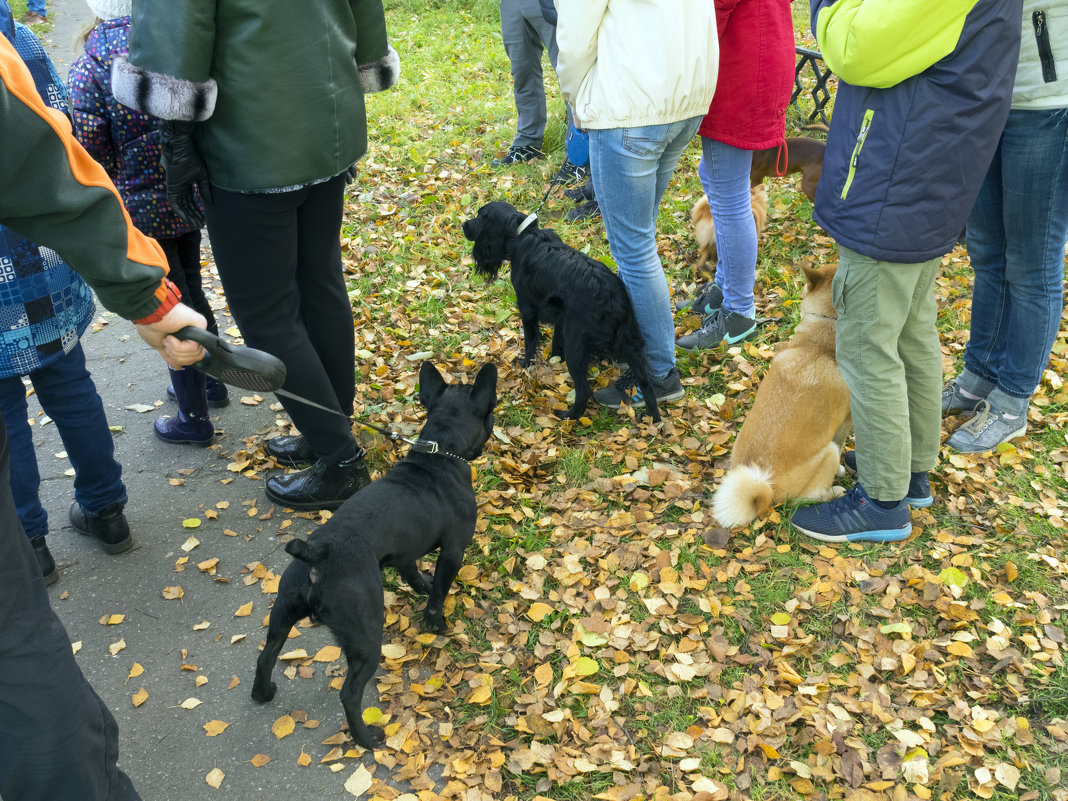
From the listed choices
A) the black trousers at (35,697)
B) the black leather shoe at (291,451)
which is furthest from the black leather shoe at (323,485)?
the black trousers at (35,697)

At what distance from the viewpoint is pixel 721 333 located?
4766 millimetres

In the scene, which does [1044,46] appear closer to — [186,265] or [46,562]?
[186,265]

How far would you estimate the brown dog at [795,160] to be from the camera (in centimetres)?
525

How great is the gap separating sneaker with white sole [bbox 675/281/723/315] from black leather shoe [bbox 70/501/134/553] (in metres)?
3.63

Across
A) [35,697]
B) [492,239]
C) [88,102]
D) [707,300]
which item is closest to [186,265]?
[88,102]

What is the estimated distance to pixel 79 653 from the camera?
3074 millimetres

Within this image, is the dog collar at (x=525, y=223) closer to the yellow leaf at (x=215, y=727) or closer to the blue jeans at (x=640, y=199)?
the blue jeans at (x=640, y=199)

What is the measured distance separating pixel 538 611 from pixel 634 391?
5.37 ft

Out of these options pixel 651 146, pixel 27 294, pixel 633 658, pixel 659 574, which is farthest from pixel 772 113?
pixel 27 294

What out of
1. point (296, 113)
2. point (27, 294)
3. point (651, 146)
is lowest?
point (27, 294)

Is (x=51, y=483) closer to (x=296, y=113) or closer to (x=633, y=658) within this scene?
(x=296, y=113)

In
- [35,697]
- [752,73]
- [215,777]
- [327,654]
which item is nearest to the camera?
[35,697]

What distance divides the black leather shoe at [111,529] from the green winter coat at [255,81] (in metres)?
1.68

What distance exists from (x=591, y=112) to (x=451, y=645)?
8.18 feet
